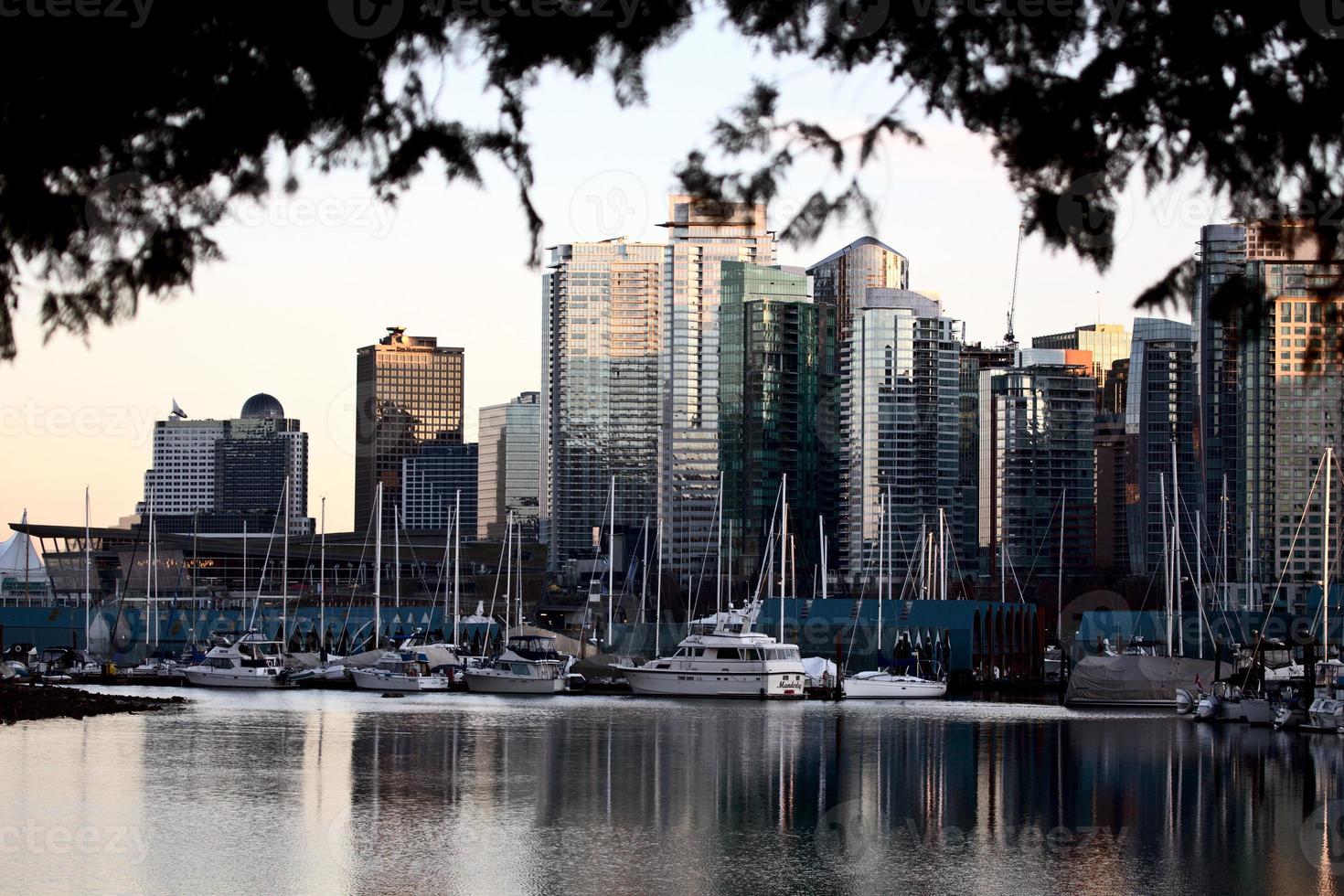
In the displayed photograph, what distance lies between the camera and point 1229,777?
151 ft

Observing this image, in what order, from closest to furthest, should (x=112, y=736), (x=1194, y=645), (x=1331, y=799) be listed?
1. (x=1331, y=799)
2. (x=112, y=736)
3. (x=1194, y=645)

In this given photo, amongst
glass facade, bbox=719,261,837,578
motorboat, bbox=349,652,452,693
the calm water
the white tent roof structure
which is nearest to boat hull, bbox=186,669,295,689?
motorboat, bbox=349,652,452,693

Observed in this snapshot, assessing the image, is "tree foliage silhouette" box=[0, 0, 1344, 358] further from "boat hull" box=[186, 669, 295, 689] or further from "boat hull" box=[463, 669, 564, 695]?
"boat hull" box=[186, 669, 295, 689]

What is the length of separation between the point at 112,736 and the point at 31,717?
410 inches

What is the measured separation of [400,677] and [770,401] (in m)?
110

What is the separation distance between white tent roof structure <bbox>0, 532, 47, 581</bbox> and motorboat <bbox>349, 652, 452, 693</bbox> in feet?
315

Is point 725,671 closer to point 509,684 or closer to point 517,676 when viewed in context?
point 517,676

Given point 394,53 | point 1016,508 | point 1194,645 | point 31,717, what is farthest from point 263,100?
point 1016,508

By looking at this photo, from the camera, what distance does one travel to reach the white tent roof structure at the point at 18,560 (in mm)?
179375

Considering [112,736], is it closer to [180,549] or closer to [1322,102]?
[1322,102]

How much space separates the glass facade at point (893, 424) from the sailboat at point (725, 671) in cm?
10798

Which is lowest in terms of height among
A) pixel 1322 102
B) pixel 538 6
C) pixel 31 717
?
pixel 31 717

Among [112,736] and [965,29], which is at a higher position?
[965,29]

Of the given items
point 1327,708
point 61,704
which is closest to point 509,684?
point 61,704
